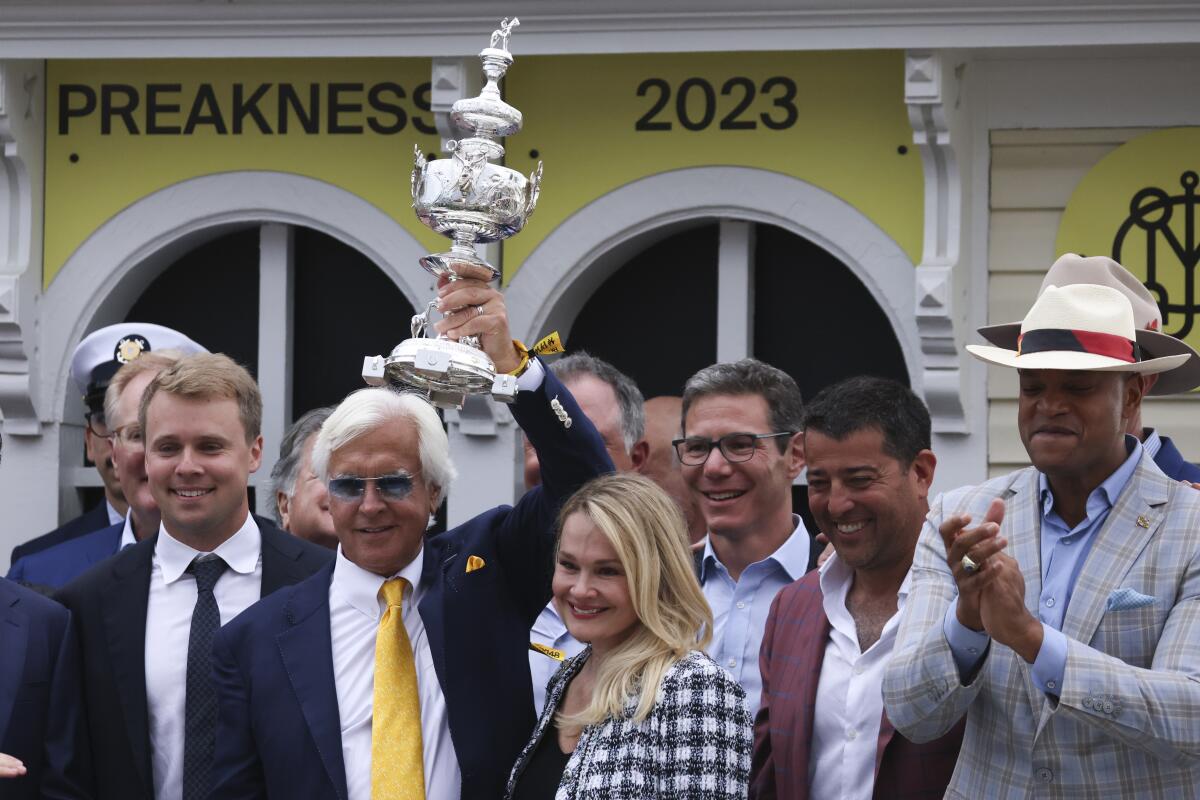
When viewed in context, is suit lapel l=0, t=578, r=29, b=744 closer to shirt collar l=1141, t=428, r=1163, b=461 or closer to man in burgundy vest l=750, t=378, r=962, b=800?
man in burgundy vest l=750, t=378, r=962, b=800

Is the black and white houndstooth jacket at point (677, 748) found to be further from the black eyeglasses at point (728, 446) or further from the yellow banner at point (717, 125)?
the yellow banner at point (717, 125)

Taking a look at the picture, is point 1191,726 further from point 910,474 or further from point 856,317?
point 856,317

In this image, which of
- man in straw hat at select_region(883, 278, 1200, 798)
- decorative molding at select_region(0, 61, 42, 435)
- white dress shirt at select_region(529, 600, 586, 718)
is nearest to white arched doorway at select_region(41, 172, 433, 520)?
decorative molding at select_region(0, 61, 42, 435)

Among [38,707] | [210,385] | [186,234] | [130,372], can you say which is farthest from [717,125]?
[38,707]

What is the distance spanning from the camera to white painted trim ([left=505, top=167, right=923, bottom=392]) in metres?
6.46

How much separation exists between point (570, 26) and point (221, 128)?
1573 mm

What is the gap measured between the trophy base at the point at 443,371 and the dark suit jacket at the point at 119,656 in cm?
96

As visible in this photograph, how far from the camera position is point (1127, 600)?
10.5 ft

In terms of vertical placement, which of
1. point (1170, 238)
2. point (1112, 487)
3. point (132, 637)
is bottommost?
point (132, 637)

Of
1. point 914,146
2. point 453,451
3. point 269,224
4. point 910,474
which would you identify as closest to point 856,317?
point 914,146

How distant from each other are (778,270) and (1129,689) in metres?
4.07

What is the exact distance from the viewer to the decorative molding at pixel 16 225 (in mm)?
6883

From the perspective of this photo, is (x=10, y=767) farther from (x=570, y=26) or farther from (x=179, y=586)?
(x=570, y=26)

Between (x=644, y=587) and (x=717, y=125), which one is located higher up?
(x=717, y=125)
